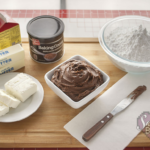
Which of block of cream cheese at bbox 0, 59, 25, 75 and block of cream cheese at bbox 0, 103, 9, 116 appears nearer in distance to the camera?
block of cream cheese at bbox 0, 103, 9, 116

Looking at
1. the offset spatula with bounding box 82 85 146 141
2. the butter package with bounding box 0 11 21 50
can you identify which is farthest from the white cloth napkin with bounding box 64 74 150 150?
the butter package with bounding box 0 11 21 50

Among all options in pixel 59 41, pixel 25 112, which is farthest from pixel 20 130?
pixel 59 41

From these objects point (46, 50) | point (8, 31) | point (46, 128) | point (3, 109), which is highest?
point (8, 31)

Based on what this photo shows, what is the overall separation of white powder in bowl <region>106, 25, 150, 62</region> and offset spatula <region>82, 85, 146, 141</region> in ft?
0.53

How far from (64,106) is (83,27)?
0.84 m

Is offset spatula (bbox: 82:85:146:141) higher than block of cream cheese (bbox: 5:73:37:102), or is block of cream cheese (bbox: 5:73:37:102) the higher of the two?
block of cream cheese (bbox: 5:73:37:102)

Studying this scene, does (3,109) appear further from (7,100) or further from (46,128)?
(46,128)

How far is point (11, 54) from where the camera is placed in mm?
1119

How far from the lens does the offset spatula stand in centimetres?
96

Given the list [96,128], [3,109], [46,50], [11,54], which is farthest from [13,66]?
[96,128]

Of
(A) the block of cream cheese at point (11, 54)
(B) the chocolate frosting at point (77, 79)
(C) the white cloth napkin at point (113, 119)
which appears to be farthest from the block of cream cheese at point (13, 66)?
(C) the white cloth napkin at point (113, 119)

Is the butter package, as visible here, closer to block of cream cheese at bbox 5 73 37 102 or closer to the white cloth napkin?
block of cream cheese at bbox 5 73 37 102

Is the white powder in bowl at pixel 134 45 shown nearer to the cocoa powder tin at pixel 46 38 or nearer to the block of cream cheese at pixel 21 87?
the cocoa powder tin at pixel 46 38

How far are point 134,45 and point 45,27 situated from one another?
47cm
